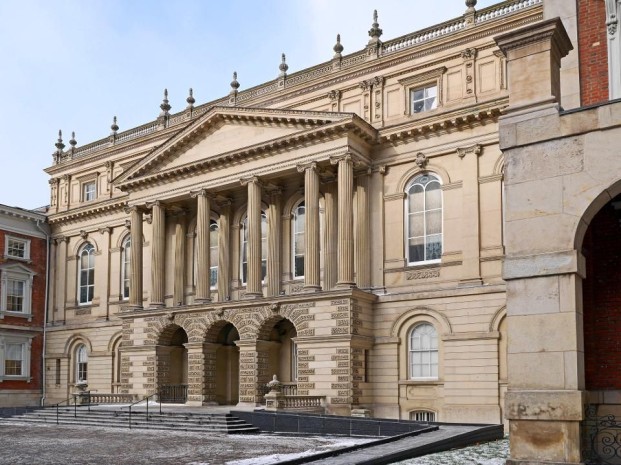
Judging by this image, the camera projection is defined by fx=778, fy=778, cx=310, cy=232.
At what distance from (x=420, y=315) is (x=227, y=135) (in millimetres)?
12625

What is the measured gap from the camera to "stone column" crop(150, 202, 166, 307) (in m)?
39.1

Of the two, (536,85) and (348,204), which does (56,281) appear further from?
(536,85)

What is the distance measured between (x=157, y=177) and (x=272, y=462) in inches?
1001

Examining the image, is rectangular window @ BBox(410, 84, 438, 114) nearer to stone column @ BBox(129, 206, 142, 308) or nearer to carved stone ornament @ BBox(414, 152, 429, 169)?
carved stone ornament @ BBox(414, 152, 429, 169)

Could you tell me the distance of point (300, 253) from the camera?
3584 centimetres

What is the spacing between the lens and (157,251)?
129 feet

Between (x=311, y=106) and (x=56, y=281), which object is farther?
(x=56, y=281)

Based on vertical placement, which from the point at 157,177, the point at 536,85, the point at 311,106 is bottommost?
the point at 536,85

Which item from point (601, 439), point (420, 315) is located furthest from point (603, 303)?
point (420, 315)

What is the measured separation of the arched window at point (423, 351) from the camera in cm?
3138

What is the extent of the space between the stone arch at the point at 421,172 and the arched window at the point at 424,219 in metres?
0.18

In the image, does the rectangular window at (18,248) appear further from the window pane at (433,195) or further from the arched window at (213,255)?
the window pane at (433,195)

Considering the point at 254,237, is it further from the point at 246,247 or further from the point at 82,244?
the point at 82,244

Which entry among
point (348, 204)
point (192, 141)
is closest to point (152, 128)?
point (192, 141)
